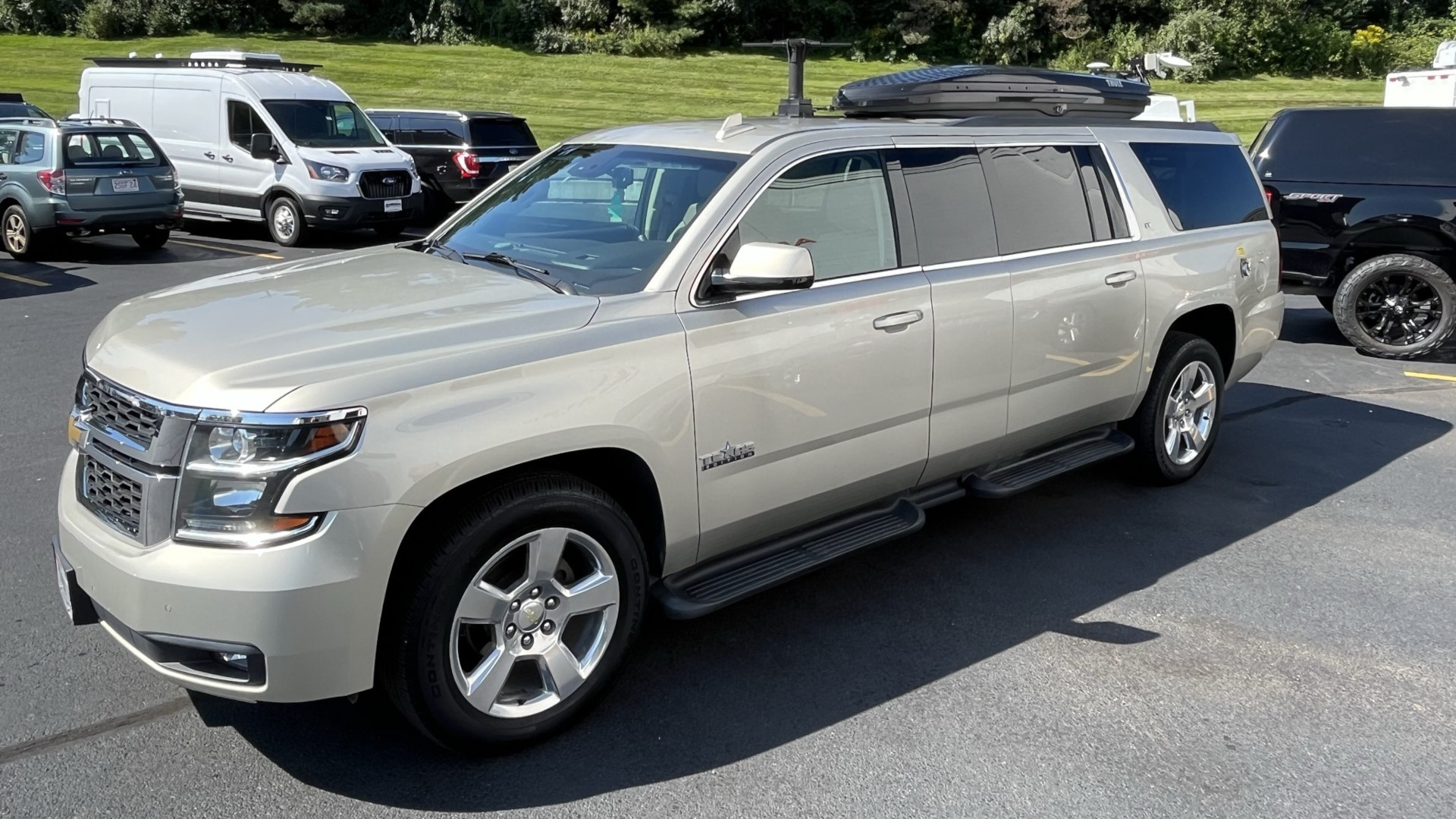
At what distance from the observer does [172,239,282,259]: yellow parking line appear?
14.4m

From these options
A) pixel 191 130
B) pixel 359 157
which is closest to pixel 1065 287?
pixel 359 157

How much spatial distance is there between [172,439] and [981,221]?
123 inches

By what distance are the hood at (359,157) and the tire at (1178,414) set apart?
1187cm

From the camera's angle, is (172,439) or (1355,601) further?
(1355,601)

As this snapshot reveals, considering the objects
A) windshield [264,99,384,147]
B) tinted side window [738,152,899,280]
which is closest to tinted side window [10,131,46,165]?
windshield [264,99,384,147]

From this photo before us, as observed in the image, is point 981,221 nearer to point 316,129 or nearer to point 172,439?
point 172,439

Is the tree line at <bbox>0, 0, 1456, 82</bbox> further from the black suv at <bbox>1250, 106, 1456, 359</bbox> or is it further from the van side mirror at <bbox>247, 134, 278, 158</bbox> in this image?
the black suv at <bbox>1250, 106, 1456, 359</bbox>

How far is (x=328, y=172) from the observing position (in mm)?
15016

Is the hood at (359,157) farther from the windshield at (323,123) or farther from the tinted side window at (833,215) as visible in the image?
the tinted side window at (833,215)

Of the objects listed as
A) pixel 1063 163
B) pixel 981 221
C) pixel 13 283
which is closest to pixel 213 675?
pixel 981 221

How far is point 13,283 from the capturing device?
11.7m

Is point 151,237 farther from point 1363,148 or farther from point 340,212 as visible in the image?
point 1363,148

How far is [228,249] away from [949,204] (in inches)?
498

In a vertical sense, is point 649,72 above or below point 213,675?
above
